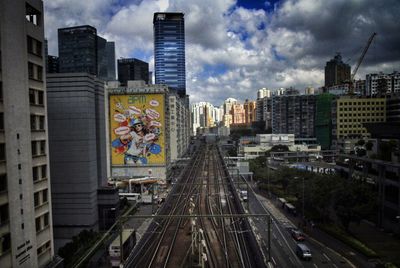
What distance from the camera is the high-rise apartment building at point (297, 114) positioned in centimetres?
11169

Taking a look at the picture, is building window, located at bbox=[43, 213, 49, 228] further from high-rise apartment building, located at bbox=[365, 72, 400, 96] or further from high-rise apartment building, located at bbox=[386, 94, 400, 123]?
high-rise apartment building, located at bbox=[365, 72, 400, 96]

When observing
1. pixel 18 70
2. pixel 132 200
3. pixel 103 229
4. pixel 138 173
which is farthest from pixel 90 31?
pixel 18 70

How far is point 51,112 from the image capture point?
31.5 m

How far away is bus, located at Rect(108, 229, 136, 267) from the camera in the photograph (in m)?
24.1

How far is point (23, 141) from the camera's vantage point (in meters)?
17.6

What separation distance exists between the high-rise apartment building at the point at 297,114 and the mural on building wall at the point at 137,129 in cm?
6941

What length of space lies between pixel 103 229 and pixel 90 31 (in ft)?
498

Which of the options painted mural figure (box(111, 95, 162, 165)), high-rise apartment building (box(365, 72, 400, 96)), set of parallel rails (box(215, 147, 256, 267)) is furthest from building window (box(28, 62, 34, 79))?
high-rise apartment building (box(365, 72, 400, 96))

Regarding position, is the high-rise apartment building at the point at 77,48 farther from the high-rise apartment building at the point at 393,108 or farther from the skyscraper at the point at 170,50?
the high-rise apartment building at the point at 393,108

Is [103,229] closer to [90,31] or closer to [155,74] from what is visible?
[155,74]

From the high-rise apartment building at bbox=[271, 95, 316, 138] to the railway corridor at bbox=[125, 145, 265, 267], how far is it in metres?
67.3

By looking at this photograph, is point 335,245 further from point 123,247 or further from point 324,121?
point 324,121

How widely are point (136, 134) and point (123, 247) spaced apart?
3402cm

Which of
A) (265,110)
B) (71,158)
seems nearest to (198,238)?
(71,158)
